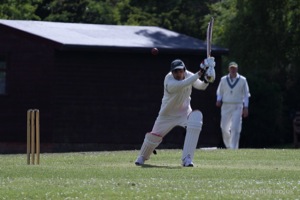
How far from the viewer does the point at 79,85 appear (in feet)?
96.3

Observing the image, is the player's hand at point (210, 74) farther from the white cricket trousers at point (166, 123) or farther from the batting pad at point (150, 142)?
the batting pad at point (150, 142)

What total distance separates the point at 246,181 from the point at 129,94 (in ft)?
50.3

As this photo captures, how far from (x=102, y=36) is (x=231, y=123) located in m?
6.15

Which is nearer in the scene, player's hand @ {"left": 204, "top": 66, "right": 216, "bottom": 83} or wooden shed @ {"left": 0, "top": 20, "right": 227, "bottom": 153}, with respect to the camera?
player's hand @ {"left": 204, "top": 66, "right": 216, "bottom": 83}

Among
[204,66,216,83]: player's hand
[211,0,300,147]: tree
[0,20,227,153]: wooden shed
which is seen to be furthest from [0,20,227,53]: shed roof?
[204,66,216,83]: player's hand

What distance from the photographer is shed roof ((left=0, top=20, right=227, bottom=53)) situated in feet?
94.8

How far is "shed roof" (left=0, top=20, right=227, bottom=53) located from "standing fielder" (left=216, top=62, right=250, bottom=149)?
4292 mm

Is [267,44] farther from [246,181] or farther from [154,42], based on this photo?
[246,181]

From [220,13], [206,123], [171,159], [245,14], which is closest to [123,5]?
[220,13]

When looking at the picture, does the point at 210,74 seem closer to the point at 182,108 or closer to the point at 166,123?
the point at 182,108

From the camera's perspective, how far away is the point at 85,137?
2945 cm

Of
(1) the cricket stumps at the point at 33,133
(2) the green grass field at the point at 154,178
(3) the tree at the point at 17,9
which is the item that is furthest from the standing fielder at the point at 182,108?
(3) the tree at the point at 17,9

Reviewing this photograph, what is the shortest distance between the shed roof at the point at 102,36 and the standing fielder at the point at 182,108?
34.3 ft

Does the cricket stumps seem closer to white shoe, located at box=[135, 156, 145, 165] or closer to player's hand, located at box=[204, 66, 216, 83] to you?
white shoe, located at box=[135, 156, 145, 165]
